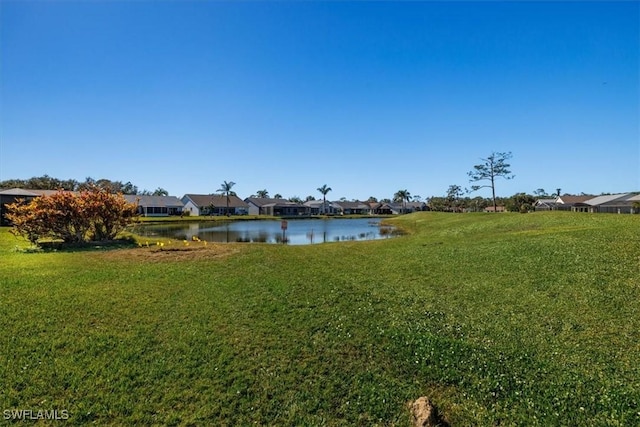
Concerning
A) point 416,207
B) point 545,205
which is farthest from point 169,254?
point 416,207

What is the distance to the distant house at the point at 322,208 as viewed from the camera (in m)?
104

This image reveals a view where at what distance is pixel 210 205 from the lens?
79750mm

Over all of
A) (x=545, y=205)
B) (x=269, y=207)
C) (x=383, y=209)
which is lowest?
(x=545, y=205)

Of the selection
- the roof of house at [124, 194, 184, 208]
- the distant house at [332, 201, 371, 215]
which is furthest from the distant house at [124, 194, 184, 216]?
the distant house at [332, 201, 371, 215]

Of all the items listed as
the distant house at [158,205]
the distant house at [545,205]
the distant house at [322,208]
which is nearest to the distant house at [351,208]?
the distant house at [322,208]

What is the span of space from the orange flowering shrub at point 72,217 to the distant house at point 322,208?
81.0 meters

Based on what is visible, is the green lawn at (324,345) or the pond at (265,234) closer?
the green lawn at (324,345)

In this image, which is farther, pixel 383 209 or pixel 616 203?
pixel 383 209

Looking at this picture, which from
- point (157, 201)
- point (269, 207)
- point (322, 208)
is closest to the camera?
point (157, 201)

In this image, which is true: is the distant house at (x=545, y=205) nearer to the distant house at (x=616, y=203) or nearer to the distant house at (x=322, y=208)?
the distant house at (x=616, y=203)

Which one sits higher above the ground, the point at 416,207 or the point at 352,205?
the point at 352,205

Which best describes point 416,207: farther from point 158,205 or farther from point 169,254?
point 169,254

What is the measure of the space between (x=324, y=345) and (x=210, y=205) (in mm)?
77106

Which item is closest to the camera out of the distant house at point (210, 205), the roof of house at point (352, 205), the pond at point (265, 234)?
the pond at point (265, 234)
